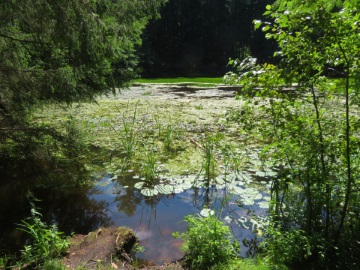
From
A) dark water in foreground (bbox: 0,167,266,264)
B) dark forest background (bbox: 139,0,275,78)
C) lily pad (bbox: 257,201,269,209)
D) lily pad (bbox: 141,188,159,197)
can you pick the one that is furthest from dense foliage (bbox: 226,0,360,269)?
dark forest background (bbox: 139,0,275,78)

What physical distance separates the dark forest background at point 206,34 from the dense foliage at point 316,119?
1242 inches

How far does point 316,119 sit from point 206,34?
36247 mm

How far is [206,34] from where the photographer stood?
3669cm

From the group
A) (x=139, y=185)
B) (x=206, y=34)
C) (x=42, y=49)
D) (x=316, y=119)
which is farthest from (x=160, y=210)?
(x=206, y=34)

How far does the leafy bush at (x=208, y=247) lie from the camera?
2793mm

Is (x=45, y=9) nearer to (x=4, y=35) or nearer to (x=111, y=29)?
(x=4, y=35)

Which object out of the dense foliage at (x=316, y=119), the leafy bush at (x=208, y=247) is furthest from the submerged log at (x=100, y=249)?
the dense foliage at (x=316, y=119)

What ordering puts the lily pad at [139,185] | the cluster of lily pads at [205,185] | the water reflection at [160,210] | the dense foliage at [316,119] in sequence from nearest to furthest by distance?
the dense foliage at [316,119]
the water reflection at [160,210]
the cluster of lily pads at [205,185]
the lily pad at [139,185]

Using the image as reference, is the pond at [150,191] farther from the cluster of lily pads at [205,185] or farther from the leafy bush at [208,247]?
the leafy bush at [208,247]

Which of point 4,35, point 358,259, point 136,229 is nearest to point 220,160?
point 136,229

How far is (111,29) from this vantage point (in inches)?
187

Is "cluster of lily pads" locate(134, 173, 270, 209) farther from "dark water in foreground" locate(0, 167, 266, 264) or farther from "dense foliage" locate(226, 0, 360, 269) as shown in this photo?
"dense foliage" locate(226, 0, 360, 269)

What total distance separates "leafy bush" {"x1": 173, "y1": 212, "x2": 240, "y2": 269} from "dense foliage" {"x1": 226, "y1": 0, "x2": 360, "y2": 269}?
0.38 meters

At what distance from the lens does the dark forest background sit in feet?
115
